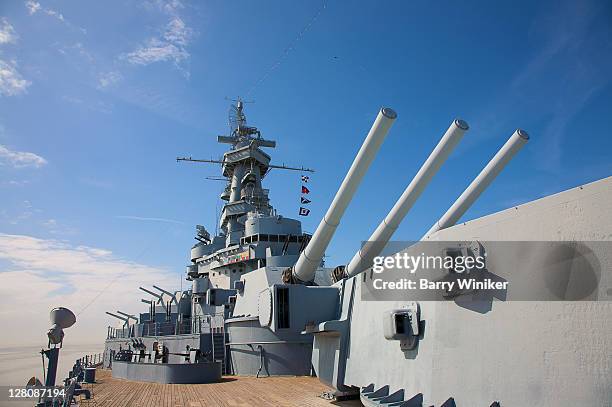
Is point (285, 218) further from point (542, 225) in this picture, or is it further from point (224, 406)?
point (542, 225)

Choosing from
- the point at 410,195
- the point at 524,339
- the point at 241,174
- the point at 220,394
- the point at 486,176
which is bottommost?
the point at 220,394

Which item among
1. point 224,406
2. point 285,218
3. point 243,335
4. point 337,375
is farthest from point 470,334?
point 285,218

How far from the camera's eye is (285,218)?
74.8 ft

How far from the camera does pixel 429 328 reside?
5176 mm

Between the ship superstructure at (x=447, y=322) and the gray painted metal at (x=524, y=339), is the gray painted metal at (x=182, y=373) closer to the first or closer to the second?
the ship superstructure at (x=447, y=322)

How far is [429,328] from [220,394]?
7.09 m

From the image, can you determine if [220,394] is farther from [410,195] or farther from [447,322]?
[447,322]

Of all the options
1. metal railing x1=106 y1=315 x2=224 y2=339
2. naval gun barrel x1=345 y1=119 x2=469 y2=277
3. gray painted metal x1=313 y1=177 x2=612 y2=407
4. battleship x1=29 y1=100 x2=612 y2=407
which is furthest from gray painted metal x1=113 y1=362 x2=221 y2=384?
gray painted metal x1=313 y1=177 x2=612 y2=407

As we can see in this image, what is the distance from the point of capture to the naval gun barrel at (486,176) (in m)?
7.26

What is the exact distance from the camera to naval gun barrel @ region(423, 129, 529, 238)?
7.26 m

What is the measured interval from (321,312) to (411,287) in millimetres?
6546
